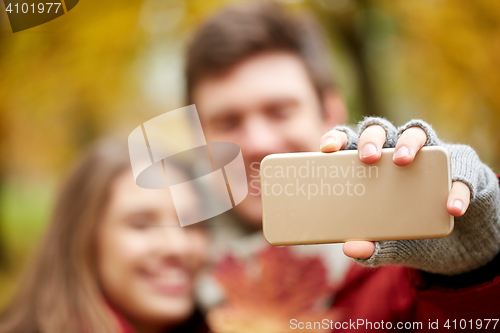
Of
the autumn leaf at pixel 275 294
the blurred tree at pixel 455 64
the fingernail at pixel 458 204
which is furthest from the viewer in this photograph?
the blurred tree at pixel 455 64

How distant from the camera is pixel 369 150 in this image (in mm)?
307

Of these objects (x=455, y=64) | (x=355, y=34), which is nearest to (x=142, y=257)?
(x=355, y=34)

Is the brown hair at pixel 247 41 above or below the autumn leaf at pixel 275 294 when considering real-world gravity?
above

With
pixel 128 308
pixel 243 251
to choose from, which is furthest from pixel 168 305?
pixel 243 251

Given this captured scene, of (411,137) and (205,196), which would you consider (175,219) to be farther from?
(411,137)

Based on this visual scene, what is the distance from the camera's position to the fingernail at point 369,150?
306mm

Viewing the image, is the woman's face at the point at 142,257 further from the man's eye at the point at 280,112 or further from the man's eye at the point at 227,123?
the man's eye at the point at 280,112

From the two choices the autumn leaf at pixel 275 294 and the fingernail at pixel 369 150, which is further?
the autumn leaf at pixel 275 294

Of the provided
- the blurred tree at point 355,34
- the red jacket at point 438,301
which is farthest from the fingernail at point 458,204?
the blurred tree at point 355,34

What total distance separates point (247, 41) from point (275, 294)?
0.56 metres

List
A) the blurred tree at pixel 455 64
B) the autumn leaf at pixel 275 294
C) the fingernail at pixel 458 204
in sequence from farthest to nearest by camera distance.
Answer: the blurred tree at pixel 455 64
the autumn leaf at pixel 275 294
the fingernail at pixel 458 204

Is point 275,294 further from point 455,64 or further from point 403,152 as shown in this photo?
point 455,64

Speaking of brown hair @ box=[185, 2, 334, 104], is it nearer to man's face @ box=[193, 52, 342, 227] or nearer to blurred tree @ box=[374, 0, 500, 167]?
man's face @ box=[193, 52, 342, 227]

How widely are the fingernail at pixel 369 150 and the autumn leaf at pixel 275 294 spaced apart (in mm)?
464
